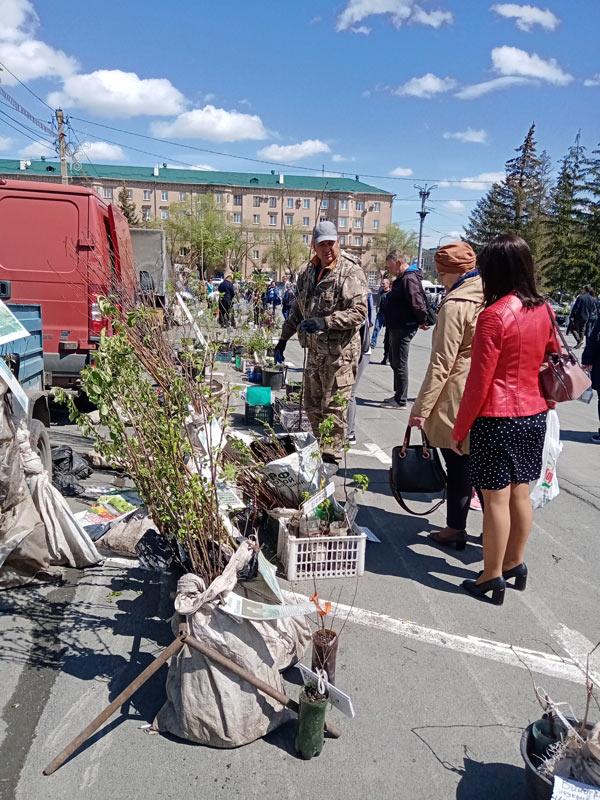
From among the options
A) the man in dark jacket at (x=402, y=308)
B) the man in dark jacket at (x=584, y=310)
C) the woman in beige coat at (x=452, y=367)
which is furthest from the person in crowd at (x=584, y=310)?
the woman in beige coat at (x=452, y=367)

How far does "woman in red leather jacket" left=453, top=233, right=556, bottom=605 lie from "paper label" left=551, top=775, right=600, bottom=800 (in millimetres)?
1571

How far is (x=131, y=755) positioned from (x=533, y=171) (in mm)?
46976

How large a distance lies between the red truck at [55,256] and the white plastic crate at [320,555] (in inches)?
167

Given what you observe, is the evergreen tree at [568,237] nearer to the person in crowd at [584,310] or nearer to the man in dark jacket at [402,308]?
the person in crowd at [584,310]

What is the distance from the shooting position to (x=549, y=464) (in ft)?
12.1

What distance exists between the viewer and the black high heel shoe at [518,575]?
11.7 ft

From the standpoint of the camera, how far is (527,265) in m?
3.14

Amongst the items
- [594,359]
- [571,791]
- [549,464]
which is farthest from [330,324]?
[594,359]

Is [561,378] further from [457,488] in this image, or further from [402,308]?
[402,308]

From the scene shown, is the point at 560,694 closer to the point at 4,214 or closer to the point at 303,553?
the point at 303,553

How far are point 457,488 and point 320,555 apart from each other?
3.53 ft

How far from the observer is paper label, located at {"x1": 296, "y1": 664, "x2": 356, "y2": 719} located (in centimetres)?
225

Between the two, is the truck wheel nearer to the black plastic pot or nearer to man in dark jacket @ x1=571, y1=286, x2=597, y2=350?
the black plastic pot

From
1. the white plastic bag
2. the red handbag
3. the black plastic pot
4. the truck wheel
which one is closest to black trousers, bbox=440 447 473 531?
the white plastic bag
